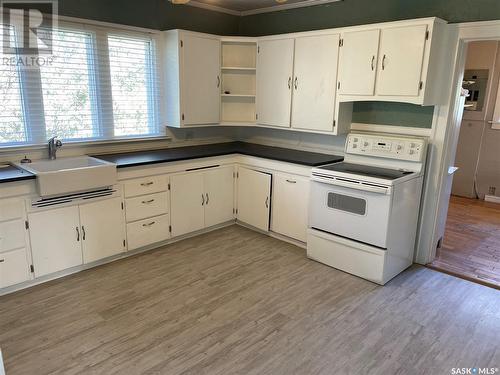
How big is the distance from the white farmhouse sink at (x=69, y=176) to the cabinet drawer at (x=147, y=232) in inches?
21.7

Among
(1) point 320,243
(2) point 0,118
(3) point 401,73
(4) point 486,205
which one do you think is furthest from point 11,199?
(4) point 486,205

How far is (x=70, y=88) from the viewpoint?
11.6 feet

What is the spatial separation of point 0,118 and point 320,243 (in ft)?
10.0

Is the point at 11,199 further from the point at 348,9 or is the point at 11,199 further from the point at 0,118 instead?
the point at 348,9

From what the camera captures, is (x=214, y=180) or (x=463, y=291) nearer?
(x=463, y=291)

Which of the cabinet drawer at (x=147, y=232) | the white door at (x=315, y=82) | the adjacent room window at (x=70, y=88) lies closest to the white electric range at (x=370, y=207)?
the white door at (x=315, y=82)

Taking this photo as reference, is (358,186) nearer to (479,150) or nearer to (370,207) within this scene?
(370,207)

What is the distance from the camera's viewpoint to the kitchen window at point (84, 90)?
3250mm

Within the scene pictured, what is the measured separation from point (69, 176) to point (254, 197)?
1977mm

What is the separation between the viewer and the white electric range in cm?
312

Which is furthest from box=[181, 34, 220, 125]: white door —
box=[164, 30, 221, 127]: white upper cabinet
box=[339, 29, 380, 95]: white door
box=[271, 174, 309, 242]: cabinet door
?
box=[339, 29, 380, 95]: white door

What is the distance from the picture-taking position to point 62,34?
11.1 feet

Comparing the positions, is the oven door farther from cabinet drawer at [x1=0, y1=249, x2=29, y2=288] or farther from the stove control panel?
cabinet drawer at [x1=0, y1=249, x2=29, y2=288]

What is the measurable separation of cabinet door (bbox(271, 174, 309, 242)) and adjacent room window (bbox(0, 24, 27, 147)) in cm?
247
